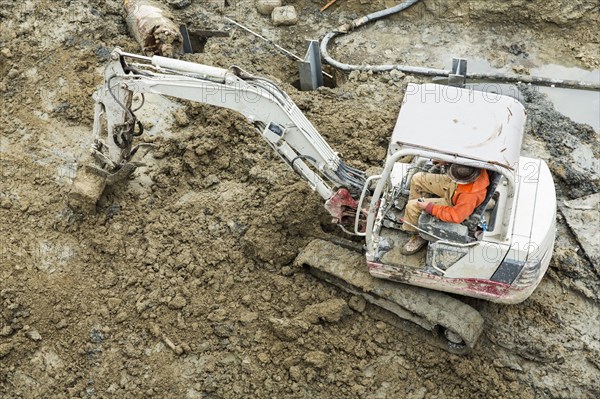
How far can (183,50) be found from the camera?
34.8 feet

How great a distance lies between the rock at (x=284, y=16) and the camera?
11391 millimetres

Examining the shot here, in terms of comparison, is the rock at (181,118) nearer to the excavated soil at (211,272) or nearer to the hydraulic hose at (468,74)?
the excavated soil at (211,272)

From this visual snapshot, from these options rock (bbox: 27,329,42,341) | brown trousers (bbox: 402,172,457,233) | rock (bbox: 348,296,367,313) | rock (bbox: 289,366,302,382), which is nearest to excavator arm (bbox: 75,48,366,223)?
brown trousers (bbox: 402,172,457,233)

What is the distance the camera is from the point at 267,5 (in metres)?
11.5

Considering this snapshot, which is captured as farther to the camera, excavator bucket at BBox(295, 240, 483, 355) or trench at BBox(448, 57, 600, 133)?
trench at BBox(448, 57, 600, 133)

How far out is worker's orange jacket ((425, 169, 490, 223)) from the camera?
6.03m

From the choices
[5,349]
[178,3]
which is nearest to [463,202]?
[5,349]

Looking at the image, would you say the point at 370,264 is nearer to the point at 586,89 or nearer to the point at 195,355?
the point at 195,355

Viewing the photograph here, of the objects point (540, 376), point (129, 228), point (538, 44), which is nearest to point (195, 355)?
point (129, 228)

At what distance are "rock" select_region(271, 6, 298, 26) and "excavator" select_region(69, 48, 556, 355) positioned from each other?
173 inches

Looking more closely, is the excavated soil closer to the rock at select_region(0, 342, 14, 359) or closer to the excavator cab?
the rock at select_region(0, 342, 14, 359)

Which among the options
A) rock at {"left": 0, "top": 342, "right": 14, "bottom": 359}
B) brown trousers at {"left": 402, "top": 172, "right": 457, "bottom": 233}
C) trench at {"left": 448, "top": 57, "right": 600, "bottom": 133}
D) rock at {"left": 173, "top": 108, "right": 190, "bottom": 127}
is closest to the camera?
brown trousers at {"left": 402, "top": 172, "right": 457, "bottom": 233}

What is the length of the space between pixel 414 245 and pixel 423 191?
0.55 metres

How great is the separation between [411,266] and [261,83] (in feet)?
7.60
